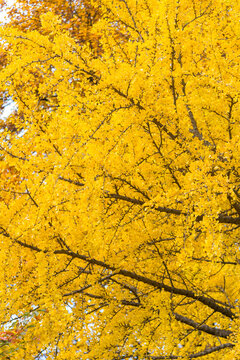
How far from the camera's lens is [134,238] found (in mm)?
3520

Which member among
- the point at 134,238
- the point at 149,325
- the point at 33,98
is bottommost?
the point at 149,325

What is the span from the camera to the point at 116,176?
10.4 feet

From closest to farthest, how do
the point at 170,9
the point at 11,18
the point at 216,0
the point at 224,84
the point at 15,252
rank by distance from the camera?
1. the point at 224,84
2. the point at 170,9
3. the point at 15,252
4. the point at 216,0
5. the point at 11,18

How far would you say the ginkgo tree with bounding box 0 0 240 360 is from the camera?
9.85ft

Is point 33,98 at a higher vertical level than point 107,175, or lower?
higher

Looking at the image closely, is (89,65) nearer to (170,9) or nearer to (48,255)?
(170,9)

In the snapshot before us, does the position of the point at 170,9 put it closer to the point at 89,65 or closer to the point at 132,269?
the point at 89,65

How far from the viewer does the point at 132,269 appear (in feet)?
12.4

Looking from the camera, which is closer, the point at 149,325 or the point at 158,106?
the point at 158,106

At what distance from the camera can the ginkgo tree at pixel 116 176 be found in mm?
3002

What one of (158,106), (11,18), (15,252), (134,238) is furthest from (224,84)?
(11,18)

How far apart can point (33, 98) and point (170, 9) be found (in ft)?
5.20

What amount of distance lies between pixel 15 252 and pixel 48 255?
1.15ft

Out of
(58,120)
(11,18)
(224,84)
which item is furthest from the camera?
(11,18)
